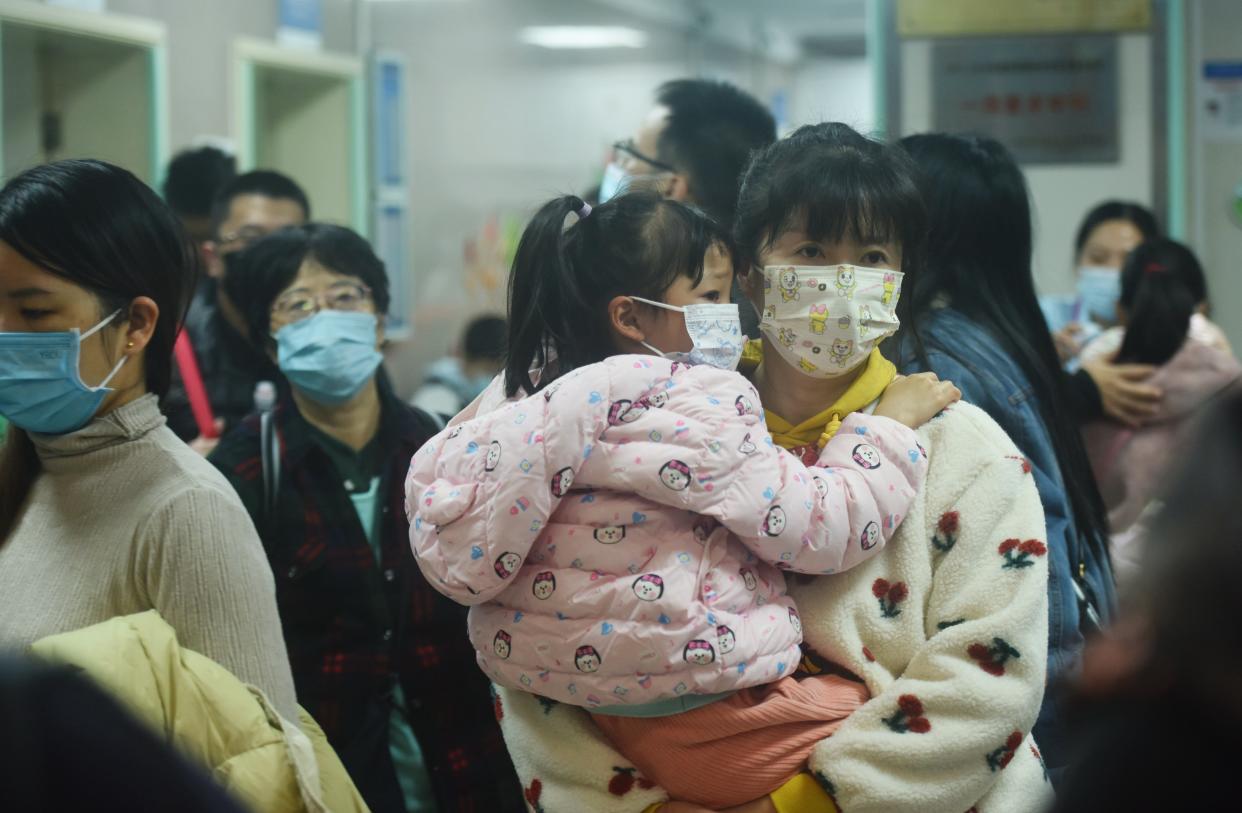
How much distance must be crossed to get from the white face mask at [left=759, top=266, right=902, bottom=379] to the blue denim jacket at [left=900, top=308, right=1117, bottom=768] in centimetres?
35

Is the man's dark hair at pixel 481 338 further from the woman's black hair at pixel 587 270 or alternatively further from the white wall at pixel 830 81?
the white wall at pixel 830 81

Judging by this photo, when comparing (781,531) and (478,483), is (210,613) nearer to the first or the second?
(478,483)

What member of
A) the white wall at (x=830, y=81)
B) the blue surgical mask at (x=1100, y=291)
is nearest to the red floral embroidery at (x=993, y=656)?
the blue surgical mask at (x=1100, y=291)

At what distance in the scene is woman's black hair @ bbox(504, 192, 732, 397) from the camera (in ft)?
6.34

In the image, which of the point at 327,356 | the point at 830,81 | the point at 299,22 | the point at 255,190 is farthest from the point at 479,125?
the point at 830,81

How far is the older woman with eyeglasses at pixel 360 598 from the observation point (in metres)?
2.45

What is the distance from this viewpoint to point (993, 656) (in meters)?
1.70

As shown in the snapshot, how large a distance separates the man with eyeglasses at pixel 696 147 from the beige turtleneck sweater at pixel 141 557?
1.49 m

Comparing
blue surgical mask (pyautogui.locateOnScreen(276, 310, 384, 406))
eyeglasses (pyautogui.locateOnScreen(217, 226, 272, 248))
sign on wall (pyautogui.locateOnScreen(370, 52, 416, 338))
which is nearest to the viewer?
blue surgical mask (pyautogui.locateOnScreen(276, 310, 384, 406))

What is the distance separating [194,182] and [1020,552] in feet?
11.1

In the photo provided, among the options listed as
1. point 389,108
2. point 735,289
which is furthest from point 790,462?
point 389,108

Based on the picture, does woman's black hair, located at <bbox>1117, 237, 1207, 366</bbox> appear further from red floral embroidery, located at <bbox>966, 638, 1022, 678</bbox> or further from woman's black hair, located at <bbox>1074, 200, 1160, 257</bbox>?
red floral embroidery, located at <bbox>966, 638, 1022, 678</bbox>

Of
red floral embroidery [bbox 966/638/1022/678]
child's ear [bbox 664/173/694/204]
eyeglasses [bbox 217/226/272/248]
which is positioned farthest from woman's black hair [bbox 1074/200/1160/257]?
red floral embroidery [bbox 966/638/1022/678]

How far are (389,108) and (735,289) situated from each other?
512 cm
